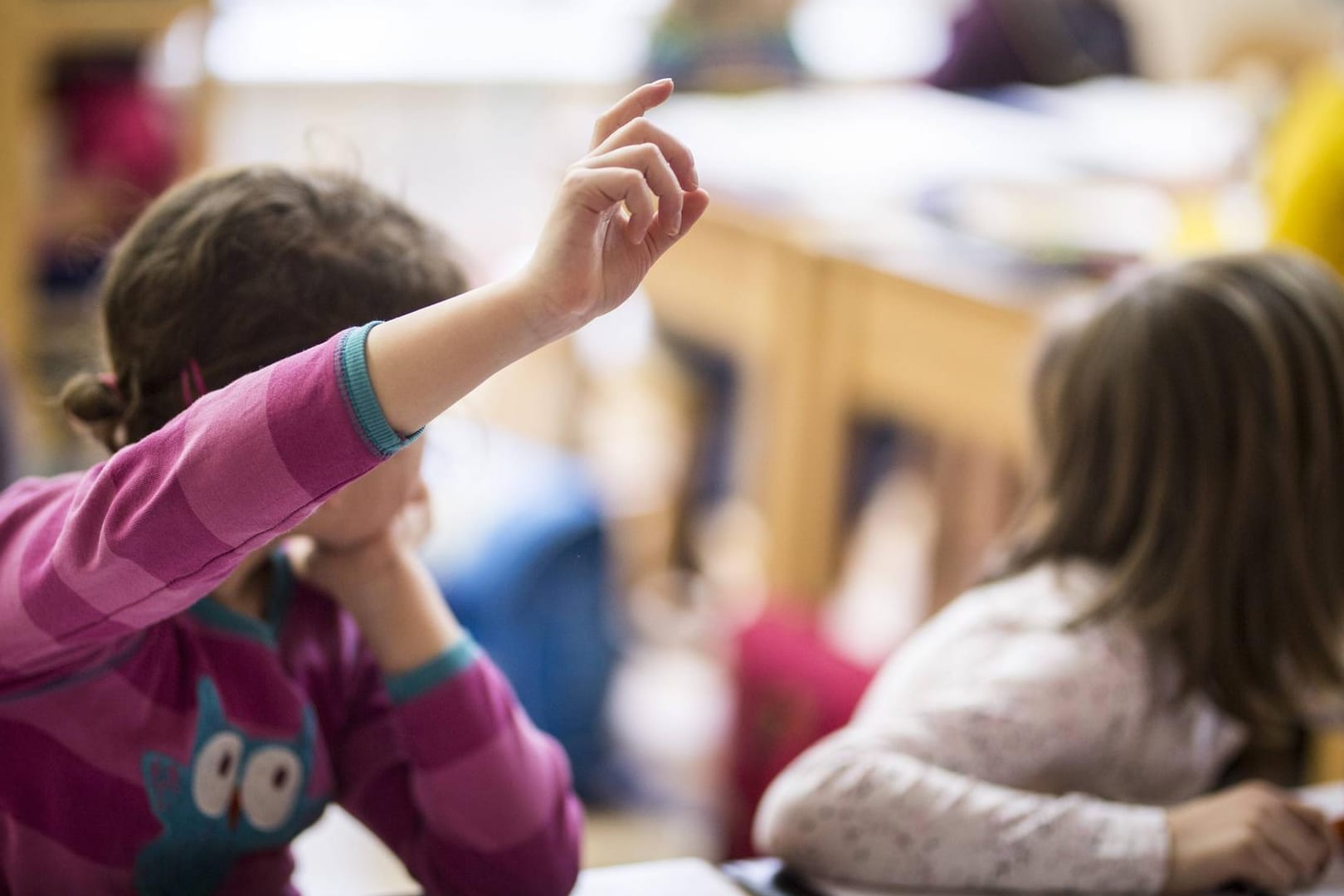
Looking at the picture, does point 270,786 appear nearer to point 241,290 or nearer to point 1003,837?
point 241,290

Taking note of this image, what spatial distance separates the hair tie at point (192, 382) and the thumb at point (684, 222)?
0.68ft

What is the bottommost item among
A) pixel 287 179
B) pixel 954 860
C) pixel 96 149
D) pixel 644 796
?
pixel 644 796

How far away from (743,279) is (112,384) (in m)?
1.59

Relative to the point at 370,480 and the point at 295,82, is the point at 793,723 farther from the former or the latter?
the point at 295,82

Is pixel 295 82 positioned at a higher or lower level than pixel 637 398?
higher

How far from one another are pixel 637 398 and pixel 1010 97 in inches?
32.0

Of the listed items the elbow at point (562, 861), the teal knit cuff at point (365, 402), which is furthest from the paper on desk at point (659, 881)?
the teal knit cuff at point (365, 402)

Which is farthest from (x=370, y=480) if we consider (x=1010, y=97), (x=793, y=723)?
(x=1010, y=97)

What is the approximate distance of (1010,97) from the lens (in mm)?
2594

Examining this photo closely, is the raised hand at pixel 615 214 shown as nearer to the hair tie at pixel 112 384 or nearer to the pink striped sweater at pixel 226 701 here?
the pink striped sweater at pixel 226 701

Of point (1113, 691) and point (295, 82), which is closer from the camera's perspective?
point (1113, 691)

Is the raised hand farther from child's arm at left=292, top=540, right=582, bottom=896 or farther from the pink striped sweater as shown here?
child's arm at left=292, top=540, right=582, bottom=896

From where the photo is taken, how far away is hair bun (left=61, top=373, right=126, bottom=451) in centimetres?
71

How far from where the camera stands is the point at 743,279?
2250 mm
